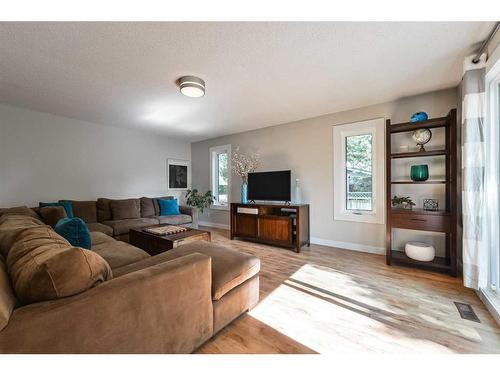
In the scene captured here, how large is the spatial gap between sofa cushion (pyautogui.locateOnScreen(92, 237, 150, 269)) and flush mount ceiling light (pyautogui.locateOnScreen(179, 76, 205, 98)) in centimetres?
188

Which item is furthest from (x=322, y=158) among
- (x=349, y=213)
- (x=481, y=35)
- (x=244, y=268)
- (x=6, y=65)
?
(x=6, y=65)

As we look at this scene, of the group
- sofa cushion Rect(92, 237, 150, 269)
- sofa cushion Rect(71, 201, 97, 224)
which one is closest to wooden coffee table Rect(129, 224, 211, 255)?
sofa cushion Rect(92, 237, 150, 269)

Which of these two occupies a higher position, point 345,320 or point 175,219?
point 175,219

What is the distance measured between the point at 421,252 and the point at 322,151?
2.05 m

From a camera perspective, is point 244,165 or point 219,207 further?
point 219,207

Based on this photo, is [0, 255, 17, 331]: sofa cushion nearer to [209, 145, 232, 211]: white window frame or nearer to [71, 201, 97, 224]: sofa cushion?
[71, 201, 97, 224]: sofa cushion

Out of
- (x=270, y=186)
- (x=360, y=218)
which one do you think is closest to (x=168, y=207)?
(x=270, y=186)

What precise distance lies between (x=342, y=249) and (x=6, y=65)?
489cm

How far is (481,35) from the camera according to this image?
1.79 metres

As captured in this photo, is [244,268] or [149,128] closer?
[244,268]

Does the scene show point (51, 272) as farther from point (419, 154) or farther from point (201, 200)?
point (201, 200)

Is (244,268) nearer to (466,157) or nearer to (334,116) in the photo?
(466,157)

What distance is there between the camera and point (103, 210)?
13.0 ft

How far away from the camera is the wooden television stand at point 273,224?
3.50 metres
